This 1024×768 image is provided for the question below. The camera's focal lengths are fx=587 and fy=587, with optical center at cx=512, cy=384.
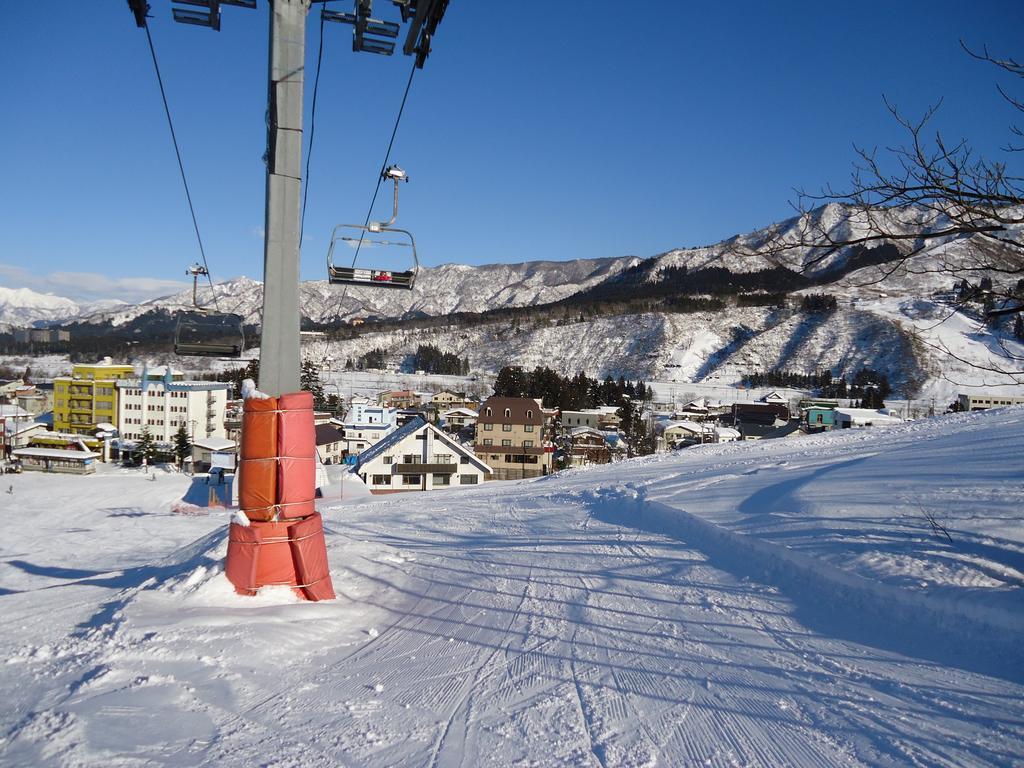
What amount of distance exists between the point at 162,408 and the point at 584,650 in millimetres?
52737

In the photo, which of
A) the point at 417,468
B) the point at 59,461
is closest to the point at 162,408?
the point at 59,461

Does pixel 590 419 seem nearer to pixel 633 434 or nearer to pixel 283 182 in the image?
pixel 633 434

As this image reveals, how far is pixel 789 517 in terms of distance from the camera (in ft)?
20.8

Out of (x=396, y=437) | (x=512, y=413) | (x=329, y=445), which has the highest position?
(x=512, y=413)

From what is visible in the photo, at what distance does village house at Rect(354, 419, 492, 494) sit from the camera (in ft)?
79.6

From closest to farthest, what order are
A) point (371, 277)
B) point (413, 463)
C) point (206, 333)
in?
point (371, 277), point (206, 333), point (413, 463)

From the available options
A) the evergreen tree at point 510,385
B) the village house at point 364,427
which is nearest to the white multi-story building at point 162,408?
the village house at point 364,427

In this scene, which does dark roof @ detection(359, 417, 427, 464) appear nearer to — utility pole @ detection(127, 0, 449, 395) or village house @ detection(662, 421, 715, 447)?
utility pole @ detection(127, 0, 449, 395)

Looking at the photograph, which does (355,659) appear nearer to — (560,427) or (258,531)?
(258,531)

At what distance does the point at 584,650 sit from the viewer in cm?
366

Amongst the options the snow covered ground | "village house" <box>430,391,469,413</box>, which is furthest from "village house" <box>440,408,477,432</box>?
the snow covered ground

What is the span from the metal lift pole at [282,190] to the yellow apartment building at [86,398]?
5366 centimetres

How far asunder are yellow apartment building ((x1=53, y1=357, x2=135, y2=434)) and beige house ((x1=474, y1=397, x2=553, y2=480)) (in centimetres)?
3464

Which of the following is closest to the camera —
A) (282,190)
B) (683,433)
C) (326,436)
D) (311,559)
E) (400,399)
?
(311,559)
